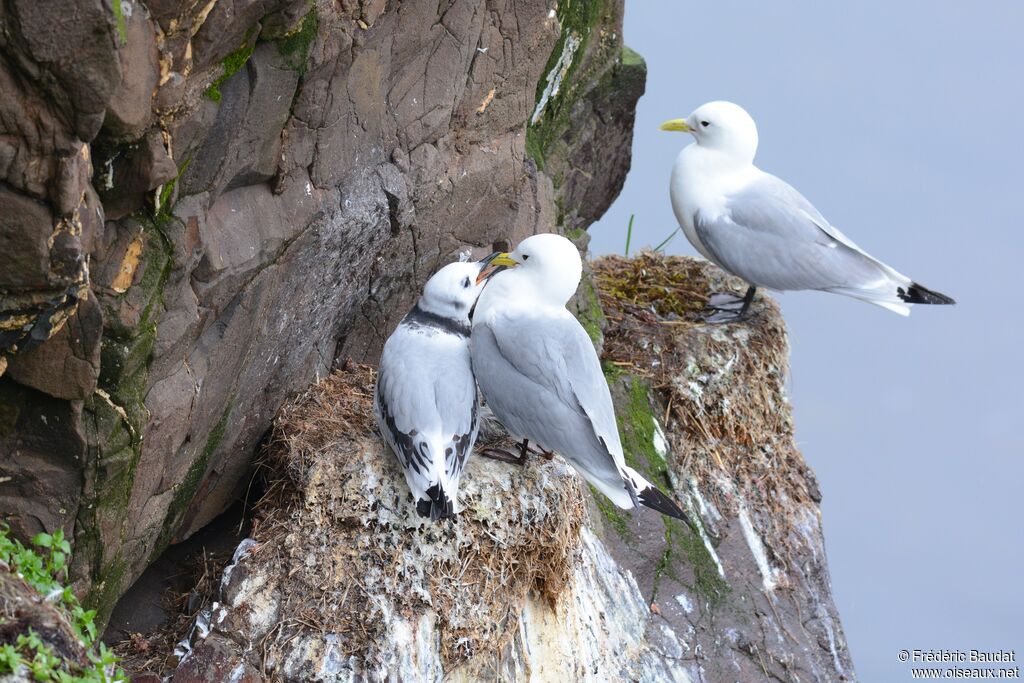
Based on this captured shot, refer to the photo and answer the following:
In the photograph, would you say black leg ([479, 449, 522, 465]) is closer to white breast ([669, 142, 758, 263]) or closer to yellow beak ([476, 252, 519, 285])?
yellow beak ([476, 252, 519, 285])

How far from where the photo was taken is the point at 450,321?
5418 mm

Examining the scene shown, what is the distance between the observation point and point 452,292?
5.43 m

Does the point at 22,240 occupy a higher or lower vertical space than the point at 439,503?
higher

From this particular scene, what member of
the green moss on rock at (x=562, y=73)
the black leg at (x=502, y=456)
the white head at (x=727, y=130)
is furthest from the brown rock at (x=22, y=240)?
the white head at (x=727, y=130)

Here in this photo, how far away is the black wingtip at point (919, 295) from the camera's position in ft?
23.2

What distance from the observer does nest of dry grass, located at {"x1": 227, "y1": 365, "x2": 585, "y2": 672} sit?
4.77 metres

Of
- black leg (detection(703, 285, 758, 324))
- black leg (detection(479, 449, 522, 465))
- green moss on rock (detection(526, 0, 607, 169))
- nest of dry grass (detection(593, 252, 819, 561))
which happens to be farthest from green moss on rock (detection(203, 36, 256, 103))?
black leg (detection(703, 285, 758, 324))

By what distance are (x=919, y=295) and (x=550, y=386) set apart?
9.78 ft

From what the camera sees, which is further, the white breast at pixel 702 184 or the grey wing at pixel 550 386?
the white breast at pixel 702 184

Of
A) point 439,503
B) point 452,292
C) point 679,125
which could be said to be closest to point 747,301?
point 679,125

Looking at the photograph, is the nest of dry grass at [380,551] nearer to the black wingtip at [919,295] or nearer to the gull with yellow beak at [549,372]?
the gull with yellow beak at [549,372]

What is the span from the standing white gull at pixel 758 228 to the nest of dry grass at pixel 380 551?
7.46 feet

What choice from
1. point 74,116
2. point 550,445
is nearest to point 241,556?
point 550,445

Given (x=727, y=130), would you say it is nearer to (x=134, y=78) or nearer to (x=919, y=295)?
(x=919, y=295)
